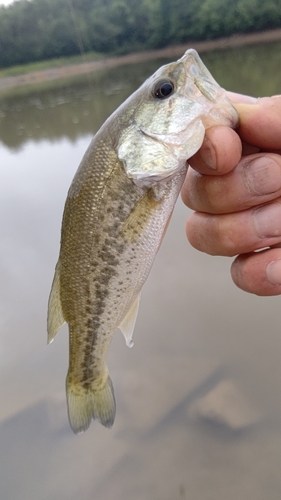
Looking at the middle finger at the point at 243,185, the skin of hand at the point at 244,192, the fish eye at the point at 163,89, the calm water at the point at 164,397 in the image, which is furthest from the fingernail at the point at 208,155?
the calm water at the point at 164,397

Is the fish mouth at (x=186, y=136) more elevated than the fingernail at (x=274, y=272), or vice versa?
the fish mouth at (x=186, y=136)

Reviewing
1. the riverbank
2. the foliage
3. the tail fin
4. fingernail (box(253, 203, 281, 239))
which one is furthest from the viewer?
the foliage

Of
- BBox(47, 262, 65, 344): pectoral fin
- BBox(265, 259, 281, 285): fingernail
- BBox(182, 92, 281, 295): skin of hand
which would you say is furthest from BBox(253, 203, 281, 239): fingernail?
BBox(47, 262, 65, 344): pectoral fin

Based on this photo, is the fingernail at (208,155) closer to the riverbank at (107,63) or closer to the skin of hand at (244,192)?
the skin of hand at (244,192)

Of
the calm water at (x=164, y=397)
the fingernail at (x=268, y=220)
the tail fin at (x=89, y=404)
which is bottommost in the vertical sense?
the calm water at (x=164, y=397)

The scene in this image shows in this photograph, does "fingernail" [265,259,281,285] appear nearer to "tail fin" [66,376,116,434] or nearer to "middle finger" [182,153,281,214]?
"middle finger" [182,153,281,214]

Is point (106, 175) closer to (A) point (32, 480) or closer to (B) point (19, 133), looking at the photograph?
(A) point (32, 480)

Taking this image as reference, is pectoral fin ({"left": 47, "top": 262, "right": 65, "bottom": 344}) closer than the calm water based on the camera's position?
Yes
